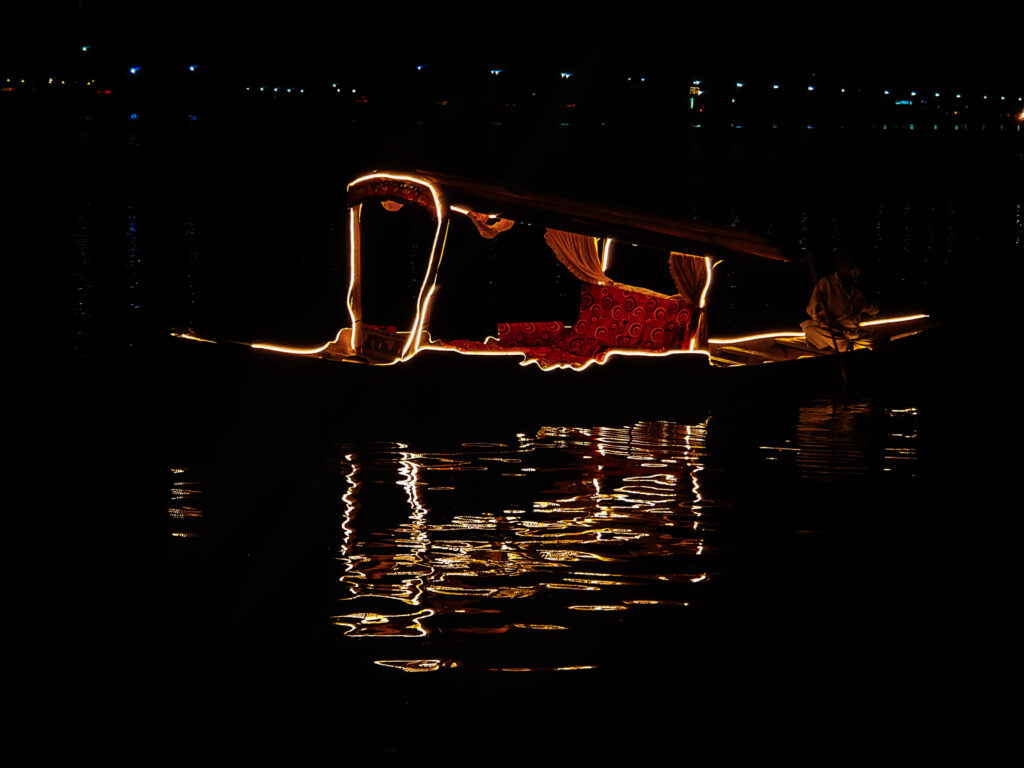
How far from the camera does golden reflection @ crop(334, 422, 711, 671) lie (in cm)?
602

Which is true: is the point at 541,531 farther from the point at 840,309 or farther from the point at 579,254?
the point at 840,309

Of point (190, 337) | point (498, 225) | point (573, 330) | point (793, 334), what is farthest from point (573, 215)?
point (793, 334)

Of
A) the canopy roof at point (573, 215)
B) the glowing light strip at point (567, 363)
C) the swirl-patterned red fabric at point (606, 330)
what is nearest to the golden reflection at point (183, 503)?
the glowing light strip at point (567, 363)

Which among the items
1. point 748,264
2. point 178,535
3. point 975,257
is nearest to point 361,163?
point 975,257

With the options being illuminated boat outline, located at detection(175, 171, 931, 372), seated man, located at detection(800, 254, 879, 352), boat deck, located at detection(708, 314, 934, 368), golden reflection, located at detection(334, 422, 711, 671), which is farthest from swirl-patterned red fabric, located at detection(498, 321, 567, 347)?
seated man, located at detection(800, 254, 879, 352)

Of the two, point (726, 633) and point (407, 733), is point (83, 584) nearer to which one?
point (407, 733)

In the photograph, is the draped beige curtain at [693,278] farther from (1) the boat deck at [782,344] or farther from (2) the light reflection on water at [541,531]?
(2) the light reflection on water at [541,531]

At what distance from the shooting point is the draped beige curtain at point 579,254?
1259 cm

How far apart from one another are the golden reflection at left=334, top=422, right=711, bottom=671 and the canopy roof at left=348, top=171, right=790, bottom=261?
2.06 m

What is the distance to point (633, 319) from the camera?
12.2 meters

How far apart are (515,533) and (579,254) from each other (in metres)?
5.86

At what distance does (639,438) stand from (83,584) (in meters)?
5.25

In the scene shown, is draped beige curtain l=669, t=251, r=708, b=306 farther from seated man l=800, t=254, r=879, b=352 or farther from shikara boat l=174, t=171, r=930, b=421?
seated man l=800, t=254, r=879, b=352

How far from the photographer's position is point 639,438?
10.4 meters
